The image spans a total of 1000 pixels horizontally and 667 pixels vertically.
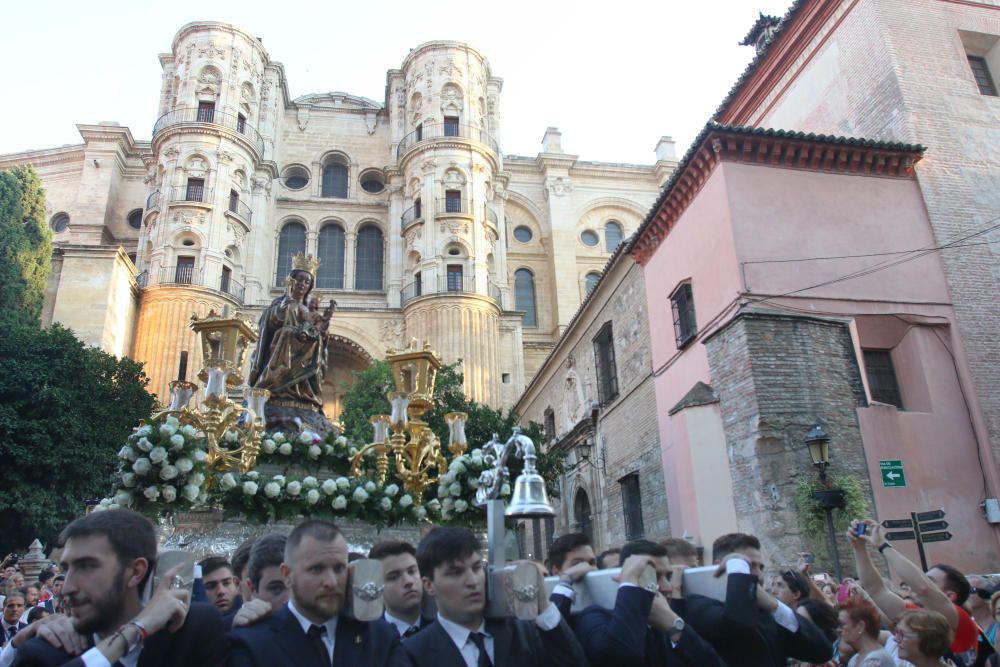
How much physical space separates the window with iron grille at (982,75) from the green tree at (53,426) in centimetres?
2342

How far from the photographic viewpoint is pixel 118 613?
2.46 metres

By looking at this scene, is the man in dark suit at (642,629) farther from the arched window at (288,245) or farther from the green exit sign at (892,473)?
the arched window at (288,245)

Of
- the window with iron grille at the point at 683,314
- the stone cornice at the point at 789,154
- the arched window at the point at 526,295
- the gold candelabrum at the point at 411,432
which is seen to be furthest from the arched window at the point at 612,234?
the gold candelabrum at the point at 411,432

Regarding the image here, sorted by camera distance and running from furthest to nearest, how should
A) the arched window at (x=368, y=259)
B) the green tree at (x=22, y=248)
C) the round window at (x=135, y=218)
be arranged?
the round window at (x=135, y=218) → the arched window at (x=368, y=259) → the green tree at (x=22, y=248)

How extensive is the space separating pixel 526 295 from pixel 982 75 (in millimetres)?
25786

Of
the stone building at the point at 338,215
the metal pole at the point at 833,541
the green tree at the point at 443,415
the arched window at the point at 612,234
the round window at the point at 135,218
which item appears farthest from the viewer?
the arched window at the point at 612,234

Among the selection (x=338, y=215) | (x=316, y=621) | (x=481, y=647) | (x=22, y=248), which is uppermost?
(x=338, y=215)

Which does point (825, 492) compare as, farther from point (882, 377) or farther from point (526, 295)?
point (526, 295)

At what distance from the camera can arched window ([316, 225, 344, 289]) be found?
116ft

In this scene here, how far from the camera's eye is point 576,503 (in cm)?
2277

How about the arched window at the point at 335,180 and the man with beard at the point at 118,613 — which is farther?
the arched window at the point at 335,180

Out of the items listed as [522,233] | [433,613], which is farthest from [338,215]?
[433,613]

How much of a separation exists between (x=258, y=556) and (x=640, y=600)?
176cm

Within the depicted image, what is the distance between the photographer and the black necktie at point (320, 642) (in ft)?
8.94
